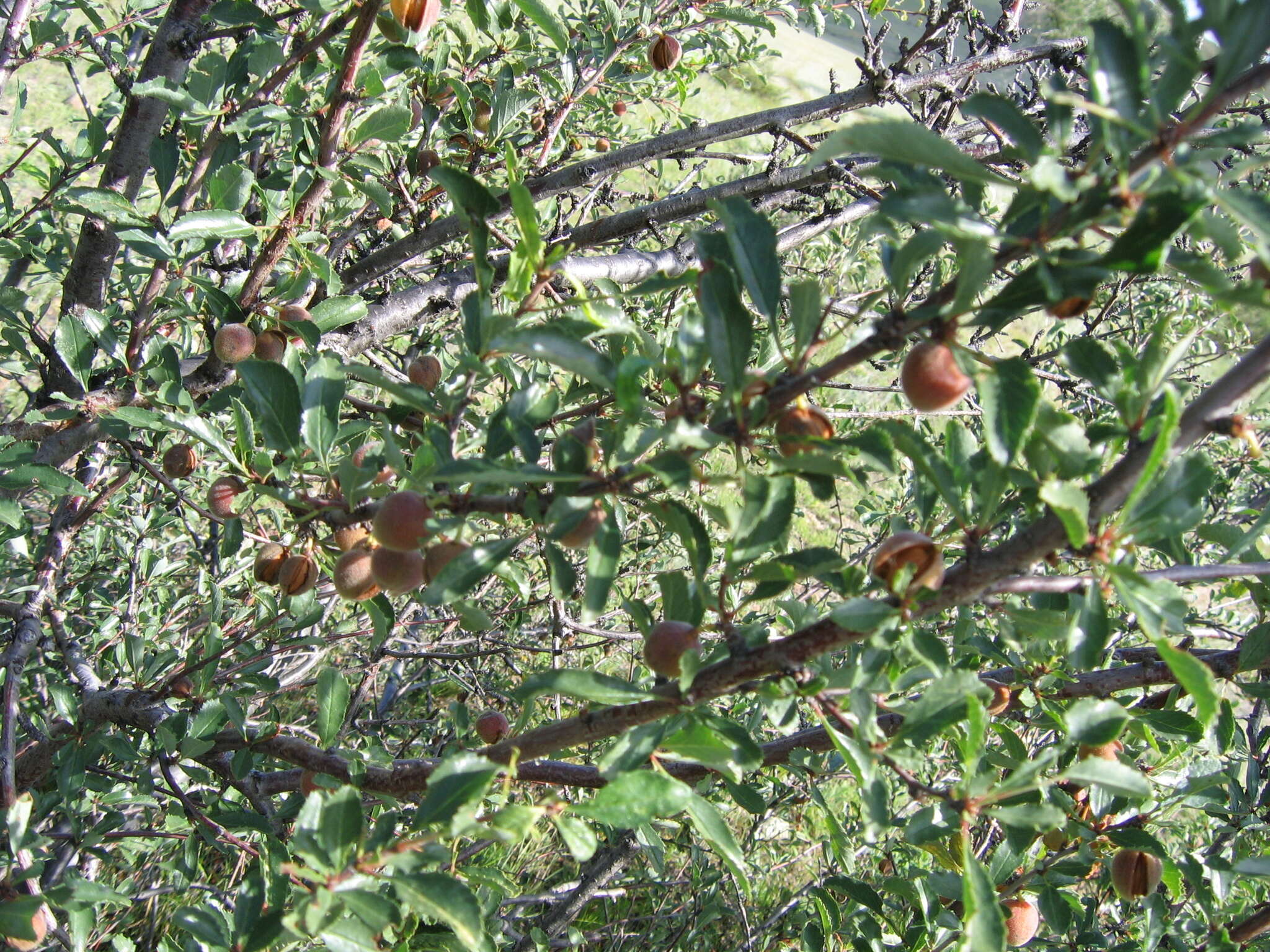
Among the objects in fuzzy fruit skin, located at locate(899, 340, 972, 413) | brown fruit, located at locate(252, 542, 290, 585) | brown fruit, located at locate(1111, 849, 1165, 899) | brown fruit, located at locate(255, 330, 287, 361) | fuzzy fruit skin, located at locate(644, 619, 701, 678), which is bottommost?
brown fruit, located at locate(1111, 849, 1165, 899)

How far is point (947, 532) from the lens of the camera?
2.66 feet

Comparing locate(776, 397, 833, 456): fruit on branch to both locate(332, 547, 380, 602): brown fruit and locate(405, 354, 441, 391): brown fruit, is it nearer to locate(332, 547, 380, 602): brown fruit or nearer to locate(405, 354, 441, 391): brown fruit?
locate(332, 547, 380, 602): brown fruit

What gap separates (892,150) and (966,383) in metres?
0.20

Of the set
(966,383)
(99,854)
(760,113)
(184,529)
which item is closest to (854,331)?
(966,383)

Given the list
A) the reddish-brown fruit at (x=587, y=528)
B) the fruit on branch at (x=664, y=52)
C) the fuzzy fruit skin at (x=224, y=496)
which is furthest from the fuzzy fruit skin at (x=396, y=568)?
the fruit on branch at (x=664, y=52)

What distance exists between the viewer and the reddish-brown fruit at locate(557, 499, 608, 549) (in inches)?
28.2

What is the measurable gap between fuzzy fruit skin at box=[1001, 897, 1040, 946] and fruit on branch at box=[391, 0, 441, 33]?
1.45 m

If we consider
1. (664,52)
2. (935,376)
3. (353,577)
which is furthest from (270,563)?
(664,52)

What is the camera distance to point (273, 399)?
90cm

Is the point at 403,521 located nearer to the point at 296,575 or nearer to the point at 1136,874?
the point at 296,575

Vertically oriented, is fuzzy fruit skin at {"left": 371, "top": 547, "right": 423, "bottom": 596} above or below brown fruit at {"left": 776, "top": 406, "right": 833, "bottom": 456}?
below

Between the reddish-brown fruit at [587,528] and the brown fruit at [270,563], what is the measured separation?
21.0 inches

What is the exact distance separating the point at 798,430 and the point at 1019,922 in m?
0.92

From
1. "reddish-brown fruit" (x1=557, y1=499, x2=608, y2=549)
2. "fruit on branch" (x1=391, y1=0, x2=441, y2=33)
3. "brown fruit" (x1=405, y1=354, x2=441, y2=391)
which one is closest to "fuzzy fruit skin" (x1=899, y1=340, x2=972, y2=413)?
"reddish-brown fruit" (x1=557, y1=499, x2=608, y2=549)
